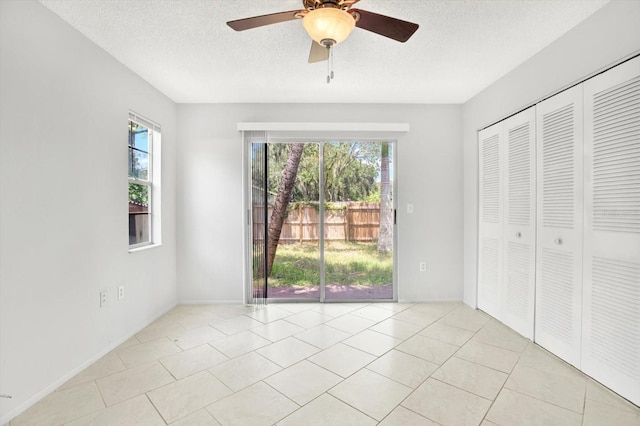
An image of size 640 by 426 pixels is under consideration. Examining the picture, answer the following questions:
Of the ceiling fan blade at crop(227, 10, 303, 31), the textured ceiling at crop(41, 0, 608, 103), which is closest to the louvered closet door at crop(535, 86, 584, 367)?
the textured ceiling at crop(41, 0, 608, 103)

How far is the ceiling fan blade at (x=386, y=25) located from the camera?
153 centimetres

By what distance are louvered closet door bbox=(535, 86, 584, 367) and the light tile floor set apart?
0.81 feet

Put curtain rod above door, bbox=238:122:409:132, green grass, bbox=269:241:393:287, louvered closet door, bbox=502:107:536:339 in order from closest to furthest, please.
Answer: louvered closet door, bbox=502:107:536:339
curtain rod above door, bbox=238:122:409:132
green grass, bbox=269:241:393:287

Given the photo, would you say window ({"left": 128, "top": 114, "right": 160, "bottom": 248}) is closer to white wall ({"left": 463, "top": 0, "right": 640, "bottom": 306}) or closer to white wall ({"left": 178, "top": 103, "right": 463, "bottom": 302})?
white wall ({"left": 178, "top": 103, "right": 463, "bottom": 302})

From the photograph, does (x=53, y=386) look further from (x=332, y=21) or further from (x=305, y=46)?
(x=305, y=46)

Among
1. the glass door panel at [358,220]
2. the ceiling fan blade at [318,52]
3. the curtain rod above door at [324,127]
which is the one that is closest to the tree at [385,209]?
the glass door panel at [358,220]

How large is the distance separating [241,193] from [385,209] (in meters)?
1.76

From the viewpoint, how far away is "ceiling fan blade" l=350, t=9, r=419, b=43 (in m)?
1.53

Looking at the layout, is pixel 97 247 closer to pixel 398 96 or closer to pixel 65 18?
pixel 65 18

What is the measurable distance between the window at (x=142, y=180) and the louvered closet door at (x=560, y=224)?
142 inches

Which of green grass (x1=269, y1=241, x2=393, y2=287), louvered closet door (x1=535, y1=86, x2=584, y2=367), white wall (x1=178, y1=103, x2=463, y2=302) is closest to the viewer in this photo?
louvered closet door (x1=535, y1=86, x2=584, y2=367)

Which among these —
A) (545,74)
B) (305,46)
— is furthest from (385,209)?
(305,46)

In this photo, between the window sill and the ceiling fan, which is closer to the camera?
the ceiling fan

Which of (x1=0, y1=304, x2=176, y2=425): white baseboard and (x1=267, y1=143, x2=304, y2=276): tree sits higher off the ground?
(x1=267, y1=143, x2=304, y2=276): tree
